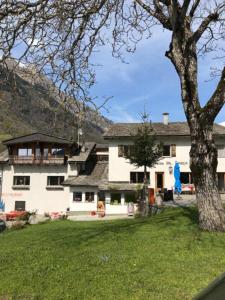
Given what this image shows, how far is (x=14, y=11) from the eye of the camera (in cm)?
1098

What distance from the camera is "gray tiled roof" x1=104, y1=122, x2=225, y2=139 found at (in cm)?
4947

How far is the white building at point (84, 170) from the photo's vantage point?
1918 inches

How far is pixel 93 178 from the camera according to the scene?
5034cm

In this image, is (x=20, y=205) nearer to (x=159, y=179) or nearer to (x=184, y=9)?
(x=159, y=179)

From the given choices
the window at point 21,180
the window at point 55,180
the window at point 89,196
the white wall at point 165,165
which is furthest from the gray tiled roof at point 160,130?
the window at point 21,180

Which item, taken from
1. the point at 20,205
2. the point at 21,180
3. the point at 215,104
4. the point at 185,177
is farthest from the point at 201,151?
the point at 21,180

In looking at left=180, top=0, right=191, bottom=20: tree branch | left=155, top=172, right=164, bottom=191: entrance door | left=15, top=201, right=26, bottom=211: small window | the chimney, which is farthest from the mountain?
left=15, top=201, right=26, bottom=211: small window

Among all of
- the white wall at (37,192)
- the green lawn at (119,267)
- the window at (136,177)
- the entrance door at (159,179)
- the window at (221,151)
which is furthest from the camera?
the white wall at (37,192)

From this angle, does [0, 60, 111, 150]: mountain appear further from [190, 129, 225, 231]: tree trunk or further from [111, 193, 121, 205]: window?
[111, 193, 121, 205]: window

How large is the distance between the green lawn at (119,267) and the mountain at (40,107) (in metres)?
2.59

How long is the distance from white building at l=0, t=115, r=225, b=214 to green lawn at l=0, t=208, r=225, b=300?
35.1m

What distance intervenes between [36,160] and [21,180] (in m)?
3.25

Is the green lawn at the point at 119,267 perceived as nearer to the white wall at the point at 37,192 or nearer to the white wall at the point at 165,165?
the white wall at the point at 165,165

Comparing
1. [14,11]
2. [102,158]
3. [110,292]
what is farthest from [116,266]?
[102,158]
